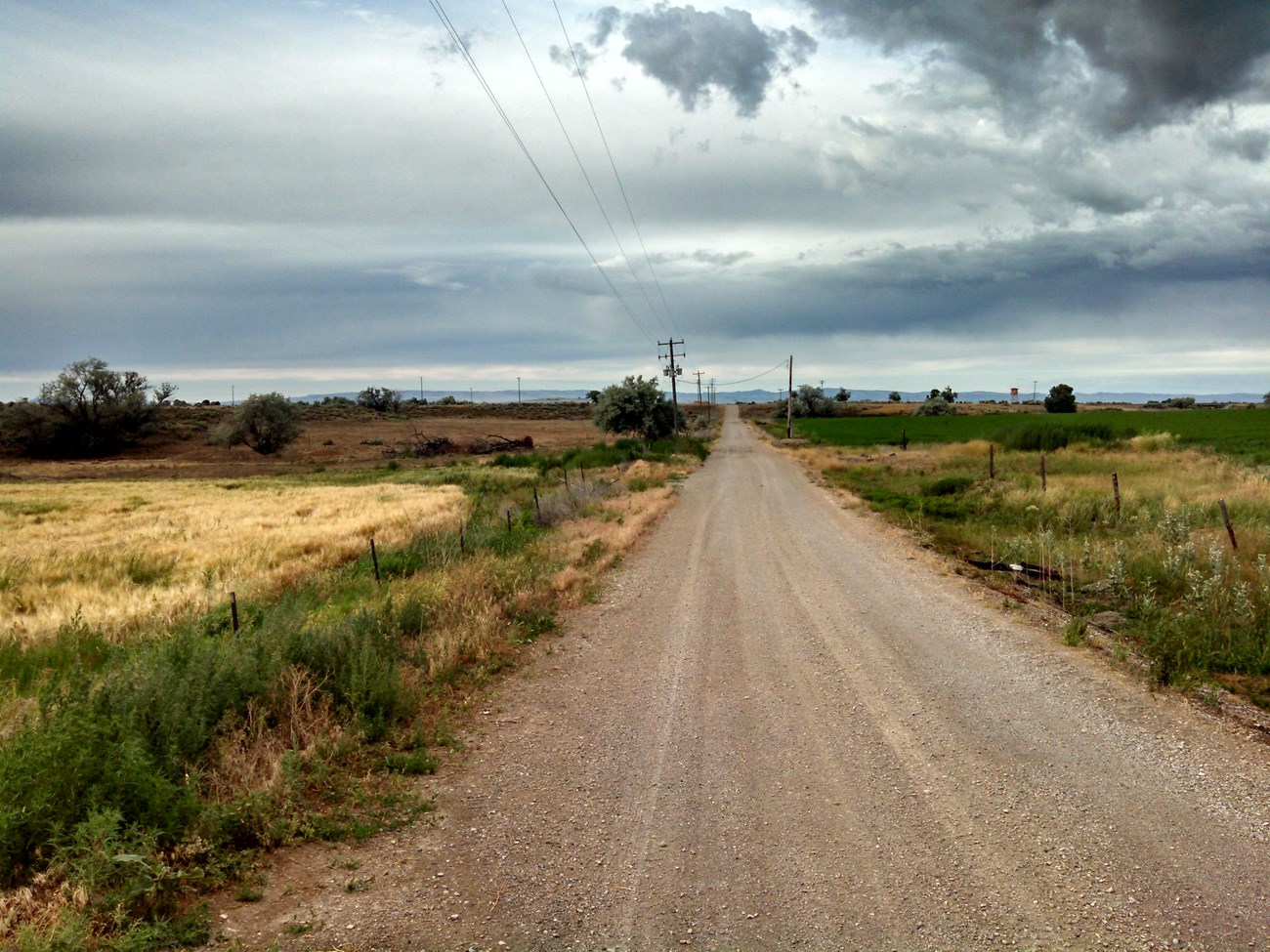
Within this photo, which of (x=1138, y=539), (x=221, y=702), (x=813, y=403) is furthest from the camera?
(x=813, y=403)

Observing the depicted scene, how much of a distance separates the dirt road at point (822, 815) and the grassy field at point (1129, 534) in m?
1.34

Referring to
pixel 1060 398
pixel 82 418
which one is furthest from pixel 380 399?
pixel 1060 398

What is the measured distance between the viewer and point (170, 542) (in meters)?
20.4

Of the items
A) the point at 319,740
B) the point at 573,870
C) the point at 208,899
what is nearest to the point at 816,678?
the point at 573,870

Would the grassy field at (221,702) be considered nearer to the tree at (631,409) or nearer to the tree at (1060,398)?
the tree at (631,409)

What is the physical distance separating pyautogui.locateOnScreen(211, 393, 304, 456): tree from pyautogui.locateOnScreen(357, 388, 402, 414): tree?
70.6m

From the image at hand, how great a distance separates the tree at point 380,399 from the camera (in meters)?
143

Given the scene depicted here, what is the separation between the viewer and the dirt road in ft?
13.8

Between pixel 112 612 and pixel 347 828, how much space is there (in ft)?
27.6

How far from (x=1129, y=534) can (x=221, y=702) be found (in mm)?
16881

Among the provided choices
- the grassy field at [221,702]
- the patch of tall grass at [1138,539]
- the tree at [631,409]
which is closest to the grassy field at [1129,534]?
the patch of tall grass at [1138,539]

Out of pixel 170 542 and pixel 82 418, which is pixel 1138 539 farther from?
pixel 82 418

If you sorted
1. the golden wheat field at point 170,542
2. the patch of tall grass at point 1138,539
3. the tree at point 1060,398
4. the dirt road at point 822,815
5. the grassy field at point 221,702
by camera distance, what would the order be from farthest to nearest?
the tree at point 1060,398 < the golden wheat field at point 170,542 < the patch of tall grass at point 1138,539 < the grassy field at point 221,702 < the dirt road at point 822,815

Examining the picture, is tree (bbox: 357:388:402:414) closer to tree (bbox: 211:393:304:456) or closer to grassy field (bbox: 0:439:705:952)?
tree (bbox: 211:393:304:456)
